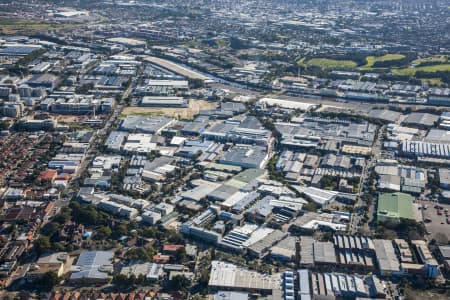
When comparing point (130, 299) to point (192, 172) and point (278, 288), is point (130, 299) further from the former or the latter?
point (192, 172)

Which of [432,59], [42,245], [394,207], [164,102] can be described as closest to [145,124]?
[164,102]

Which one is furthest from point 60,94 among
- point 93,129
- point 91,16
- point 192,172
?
point 91,16

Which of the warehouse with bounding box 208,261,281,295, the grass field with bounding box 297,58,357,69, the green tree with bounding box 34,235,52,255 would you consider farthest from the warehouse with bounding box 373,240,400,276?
the grass field with bounding box 297,58,357,69

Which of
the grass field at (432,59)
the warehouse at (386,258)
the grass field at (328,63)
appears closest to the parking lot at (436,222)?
the warehouse at (386,258)

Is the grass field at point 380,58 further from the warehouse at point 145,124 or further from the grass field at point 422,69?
the warehouse at point 145,124

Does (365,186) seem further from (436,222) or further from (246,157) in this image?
(246,157)

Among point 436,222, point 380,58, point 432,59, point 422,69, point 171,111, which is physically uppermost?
point 432,59

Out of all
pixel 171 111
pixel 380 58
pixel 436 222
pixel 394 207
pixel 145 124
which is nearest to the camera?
pixel 436 222
